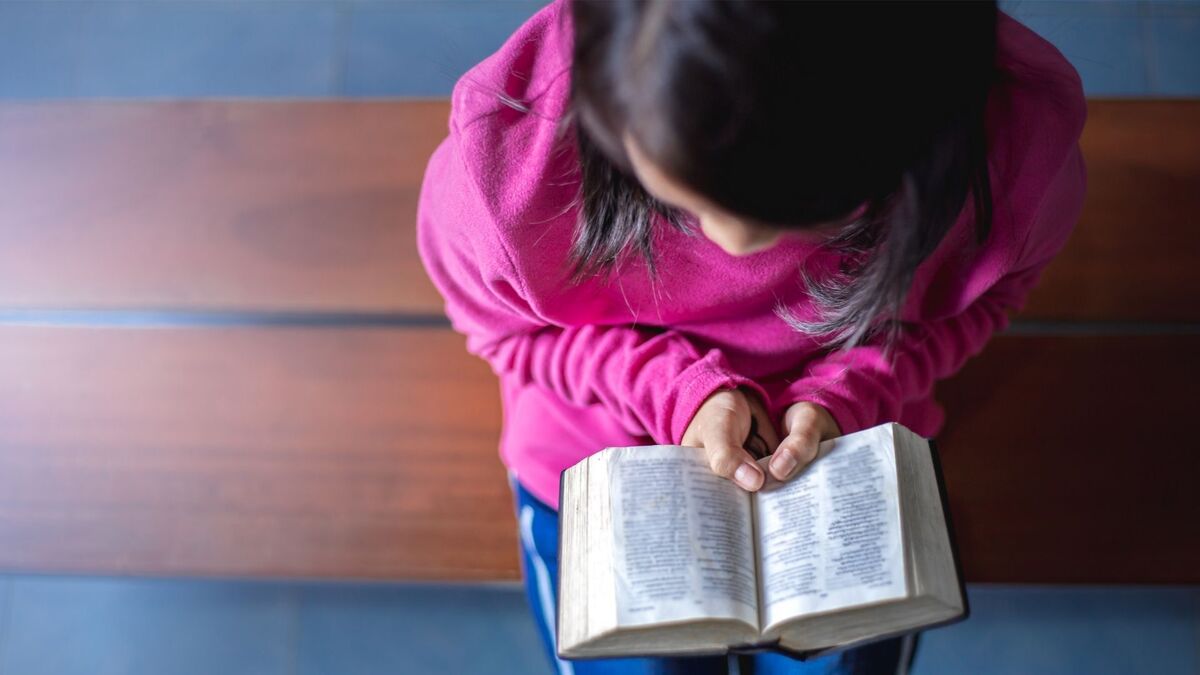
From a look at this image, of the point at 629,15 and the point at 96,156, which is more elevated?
the point at 96,156

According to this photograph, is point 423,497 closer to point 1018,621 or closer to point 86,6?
point 1018,621

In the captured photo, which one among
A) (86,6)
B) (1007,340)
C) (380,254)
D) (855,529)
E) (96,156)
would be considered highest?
(86,6)

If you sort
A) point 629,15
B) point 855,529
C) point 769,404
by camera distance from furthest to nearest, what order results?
point 769,404 < point 855,529 < point 629,15

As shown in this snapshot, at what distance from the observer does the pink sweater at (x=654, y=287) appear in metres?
0.64

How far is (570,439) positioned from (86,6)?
3.56ft

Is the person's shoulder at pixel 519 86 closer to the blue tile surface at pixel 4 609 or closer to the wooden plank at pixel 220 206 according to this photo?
the wooden plank at pixel 220 206

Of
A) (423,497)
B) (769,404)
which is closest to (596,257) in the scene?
(769,404)

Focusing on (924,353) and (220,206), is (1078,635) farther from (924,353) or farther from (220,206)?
(220,206)

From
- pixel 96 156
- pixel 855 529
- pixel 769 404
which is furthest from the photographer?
pixel 96 156

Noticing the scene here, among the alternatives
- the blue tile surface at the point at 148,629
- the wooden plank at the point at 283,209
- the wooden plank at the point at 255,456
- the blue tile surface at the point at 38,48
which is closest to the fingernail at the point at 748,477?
the wooden plank at the point at 255,456

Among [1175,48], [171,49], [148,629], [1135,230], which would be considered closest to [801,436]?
[1135,230]

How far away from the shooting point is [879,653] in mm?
808

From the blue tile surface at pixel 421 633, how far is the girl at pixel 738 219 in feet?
1.06

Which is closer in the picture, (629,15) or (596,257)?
(629,15)
